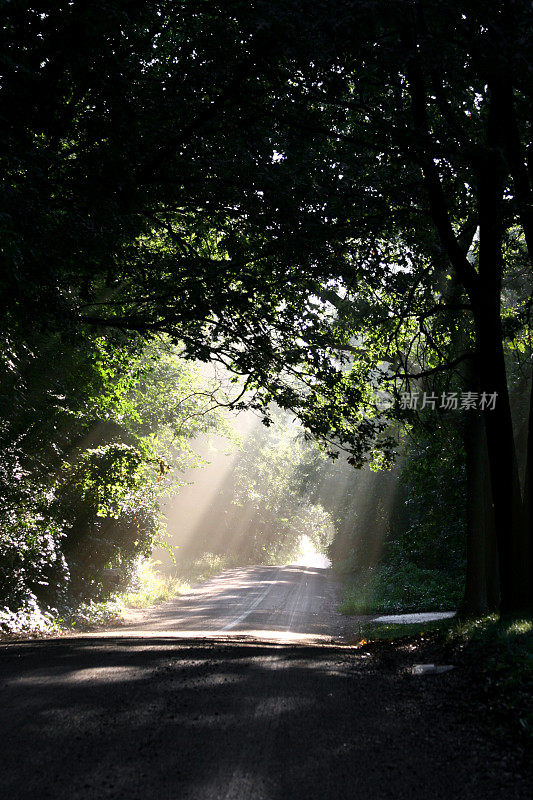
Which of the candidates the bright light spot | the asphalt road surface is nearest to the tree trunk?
the asphalt road surface

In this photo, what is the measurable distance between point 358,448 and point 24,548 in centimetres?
710

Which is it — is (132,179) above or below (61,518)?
above

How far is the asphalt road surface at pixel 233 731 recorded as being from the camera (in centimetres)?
367

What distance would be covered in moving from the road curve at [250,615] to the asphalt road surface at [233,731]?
5462mm

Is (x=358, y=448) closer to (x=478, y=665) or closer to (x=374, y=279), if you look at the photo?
(x=374, y=279)

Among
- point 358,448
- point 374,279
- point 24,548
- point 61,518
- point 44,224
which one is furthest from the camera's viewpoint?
point 61,518

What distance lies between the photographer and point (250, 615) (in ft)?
57.8

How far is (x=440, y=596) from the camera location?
2019 cm

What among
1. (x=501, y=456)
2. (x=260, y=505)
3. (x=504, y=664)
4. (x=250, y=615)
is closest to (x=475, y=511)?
(x=501, y=456)

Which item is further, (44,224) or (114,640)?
(114,640)

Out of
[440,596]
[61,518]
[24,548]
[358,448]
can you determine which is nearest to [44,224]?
[358,448]

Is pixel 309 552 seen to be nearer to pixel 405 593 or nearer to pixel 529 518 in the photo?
pixel 405 593

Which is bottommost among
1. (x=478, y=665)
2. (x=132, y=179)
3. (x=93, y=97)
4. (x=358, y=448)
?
(x=478, y=665)

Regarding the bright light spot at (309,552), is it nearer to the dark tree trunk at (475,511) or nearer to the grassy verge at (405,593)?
the grassy verge at (405,593)
